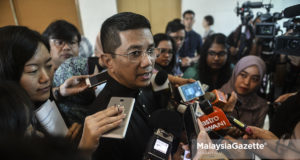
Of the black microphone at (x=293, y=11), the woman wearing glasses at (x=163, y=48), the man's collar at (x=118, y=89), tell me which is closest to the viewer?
the black microphone at (x=293, y=11)

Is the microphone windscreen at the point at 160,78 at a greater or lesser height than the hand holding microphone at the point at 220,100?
greater

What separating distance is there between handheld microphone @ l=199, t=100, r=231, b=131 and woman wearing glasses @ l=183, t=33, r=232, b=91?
1.07 metres

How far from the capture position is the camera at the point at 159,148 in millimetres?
624

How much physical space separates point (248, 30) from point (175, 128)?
161 centimetres

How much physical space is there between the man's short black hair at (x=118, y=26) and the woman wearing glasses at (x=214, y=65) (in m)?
1.15

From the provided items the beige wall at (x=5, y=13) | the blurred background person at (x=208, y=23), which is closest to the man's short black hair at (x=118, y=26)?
the beige wall at (x=5, y=13)

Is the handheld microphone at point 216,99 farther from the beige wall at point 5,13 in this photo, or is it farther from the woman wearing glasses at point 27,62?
the beige wall at point 5,13

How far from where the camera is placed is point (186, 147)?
762mm

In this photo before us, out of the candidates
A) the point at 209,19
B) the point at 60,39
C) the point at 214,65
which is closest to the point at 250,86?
the point at 214,65

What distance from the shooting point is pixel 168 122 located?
751 millimetres

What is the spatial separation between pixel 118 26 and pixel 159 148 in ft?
1.97

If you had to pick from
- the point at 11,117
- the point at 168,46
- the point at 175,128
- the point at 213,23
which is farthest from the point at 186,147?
the point at 213,23

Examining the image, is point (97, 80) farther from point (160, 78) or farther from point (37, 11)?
point (37, 11)

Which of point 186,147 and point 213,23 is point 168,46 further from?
point 213,23
